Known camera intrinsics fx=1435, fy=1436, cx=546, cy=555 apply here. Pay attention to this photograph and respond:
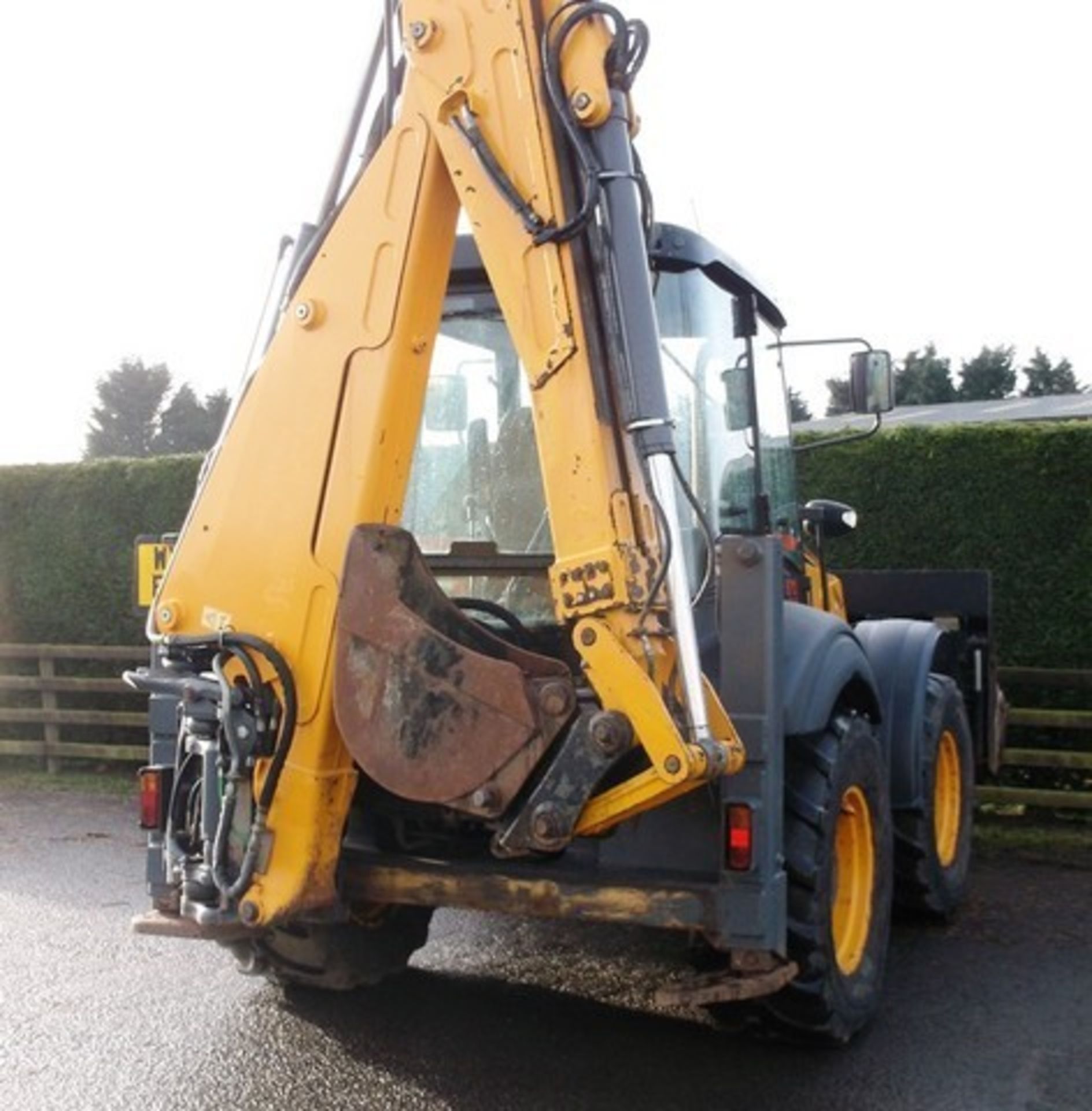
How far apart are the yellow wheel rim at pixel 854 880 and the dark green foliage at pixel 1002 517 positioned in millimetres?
4019

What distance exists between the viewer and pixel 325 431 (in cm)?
405

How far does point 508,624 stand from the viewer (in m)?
4.50

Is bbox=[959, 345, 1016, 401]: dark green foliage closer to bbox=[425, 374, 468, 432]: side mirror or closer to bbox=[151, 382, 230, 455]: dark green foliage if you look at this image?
bbox=[151, 382, 230, 455]: dark green foliage

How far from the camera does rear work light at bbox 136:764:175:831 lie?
14.2 ft

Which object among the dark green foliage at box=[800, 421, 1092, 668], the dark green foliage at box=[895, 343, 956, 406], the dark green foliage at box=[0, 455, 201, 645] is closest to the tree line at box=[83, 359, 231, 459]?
the dark green foliage at box=[895, 343, 956, 406]

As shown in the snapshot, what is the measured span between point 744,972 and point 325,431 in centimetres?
190

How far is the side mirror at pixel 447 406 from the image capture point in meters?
4.82

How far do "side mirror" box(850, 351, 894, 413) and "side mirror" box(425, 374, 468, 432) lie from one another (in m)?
1.81

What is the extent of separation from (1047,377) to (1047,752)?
35410 millimetres

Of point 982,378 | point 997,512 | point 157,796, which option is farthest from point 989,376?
point 157,796

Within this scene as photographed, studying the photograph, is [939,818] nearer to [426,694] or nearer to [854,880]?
[854,880]

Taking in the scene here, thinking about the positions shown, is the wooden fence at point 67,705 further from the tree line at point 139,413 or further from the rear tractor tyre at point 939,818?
the tree line at point 139,413

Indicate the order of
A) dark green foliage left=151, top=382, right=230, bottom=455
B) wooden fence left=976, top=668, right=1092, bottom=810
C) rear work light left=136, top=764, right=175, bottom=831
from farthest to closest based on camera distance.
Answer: dark green foliage left=151, top=382, right=230, bottom=455, wooden fence left=976, top=668, right=1092, bottom=810, rear work light left=136, top=764, right=175, bottom=831

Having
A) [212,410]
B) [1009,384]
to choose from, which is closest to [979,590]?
[1009,384]
